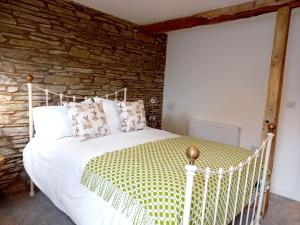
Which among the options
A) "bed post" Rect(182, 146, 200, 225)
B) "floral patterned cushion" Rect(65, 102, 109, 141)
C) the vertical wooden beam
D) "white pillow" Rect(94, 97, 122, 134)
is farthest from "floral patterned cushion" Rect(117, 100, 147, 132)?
"bed post" Rect(182, 146, 200, 225)

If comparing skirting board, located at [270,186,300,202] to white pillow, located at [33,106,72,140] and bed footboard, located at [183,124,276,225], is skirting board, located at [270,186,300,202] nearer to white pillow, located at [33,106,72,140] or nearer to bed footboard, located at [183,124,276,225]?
bed footboard, located at [183,124,276,225]

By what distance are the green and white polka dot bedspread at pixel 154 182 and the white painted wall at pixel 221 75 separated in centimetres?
136

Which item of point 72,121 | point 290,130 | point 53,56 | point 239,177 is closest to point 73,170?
point 72,121

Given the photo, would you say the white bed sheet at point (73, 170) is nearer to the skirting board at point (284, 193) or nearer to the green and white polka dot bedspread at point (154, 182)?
the green and white polka dot bedspread at point (154, 182)

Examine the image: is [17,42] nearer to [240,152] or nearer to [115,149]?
[115,149]

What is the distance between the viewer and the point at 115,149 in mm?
2039

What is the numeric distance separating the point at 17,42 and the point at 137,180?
6.66 feet

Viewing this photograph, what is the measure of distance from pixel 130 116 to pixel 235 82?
1.70 meters

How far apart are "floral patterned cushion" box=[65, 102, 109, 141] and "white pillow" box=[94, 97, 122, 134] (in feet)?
0.68

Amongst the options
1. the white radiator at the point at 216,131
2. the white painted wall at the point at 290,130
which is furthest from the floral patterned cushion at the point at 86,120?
the white painted wall at the point at 290,130

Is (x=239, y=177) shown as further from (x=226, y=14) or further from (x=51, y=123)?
(x=226, y=14)

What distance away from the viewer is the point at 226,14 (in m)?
2.64

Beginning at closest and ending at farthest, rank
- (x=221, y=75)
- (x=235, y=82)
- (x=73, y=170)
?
(x=73, y=170)
(x=235, y=82)
(x=221, y=75)

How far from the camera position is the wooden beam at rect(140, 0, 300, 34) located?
2.30m
